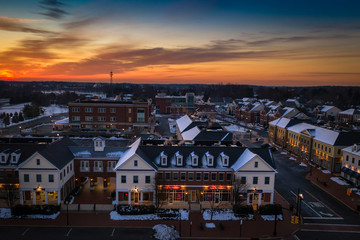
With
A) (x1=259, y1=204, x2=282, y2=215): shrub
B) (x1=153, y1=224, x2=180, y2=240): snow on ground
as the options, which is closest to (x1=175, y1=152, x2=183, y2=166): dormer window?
(x1=153, y1=224, x2=180, y2=240): snow on ground

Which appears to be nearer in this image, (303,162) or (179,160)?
(179,160)

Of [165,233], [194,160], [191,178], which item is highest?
[194,160]

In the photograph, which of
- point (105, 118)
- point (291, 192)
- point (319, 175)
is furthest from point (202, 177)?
point (105, 118)

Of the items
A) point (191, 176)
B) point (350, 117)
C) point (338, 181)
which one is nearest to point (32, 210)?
point (191, 176)

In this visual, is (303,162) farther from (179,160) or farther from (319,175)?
(179,160)

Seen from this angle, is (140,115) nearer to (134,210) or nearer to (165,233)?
(134,210)

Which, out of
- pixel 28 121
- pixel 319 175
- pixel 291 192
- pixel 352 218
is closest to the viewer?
pixel 352 218
